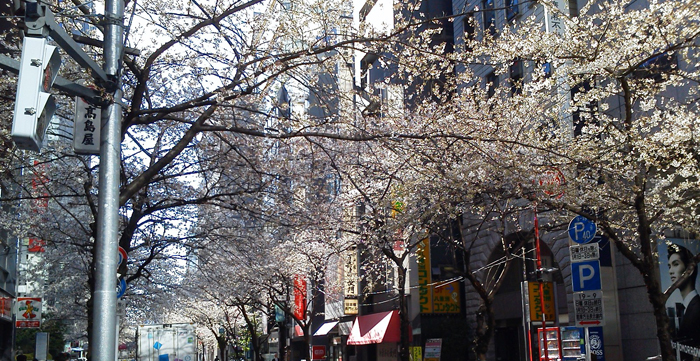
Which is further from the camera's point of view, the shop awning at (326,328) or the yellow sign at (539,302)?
the shop awning at (326,328)

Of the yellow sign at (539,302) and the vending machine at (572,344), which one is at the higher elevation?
the yellow sign at (539,302)

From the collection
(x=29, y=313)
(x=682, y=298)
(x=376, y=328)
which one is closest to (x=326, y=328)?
(x=376, y=328)

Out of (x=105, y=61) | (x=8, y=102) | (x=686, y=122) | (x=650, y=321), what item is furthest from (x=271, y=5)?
(x=650, y=321)

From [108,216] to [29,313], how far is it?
786 inches

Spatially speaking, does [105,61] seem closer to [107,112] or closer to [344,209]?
[107,112]

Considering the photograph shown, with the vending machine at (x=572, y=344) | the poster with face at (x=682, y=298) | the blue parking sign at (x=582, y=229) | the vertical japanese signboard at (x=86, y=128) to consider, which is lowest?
the vending machine at (x=572, y=344)

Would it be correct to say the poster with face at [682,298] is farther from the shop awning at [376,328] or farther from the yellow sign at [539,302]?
the shop awning at [376,328]

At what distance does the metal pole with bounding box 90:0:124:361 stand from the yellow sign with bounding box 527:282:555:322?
59.2ft

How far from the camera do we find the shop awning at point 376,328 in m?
31.2

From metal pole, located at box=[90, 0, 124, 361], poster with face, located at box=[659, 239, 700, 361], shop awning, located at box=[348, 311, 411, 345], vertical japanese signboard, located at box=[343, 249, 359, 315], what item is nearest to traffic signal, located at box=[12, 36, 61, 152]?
metal pole, located at box=[90, 0, 124, 361]

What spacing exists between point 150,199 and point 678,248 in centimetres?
1379

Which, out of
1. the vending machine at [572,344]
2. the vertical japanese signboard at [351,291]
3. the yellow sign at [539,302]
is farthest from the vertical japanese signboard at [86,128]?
the vertical japanese signboard at [351,291]

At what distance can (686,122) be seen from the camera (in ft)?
43.2

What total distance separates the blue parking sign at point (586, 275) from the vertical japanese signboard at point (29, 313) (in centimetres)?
1890
